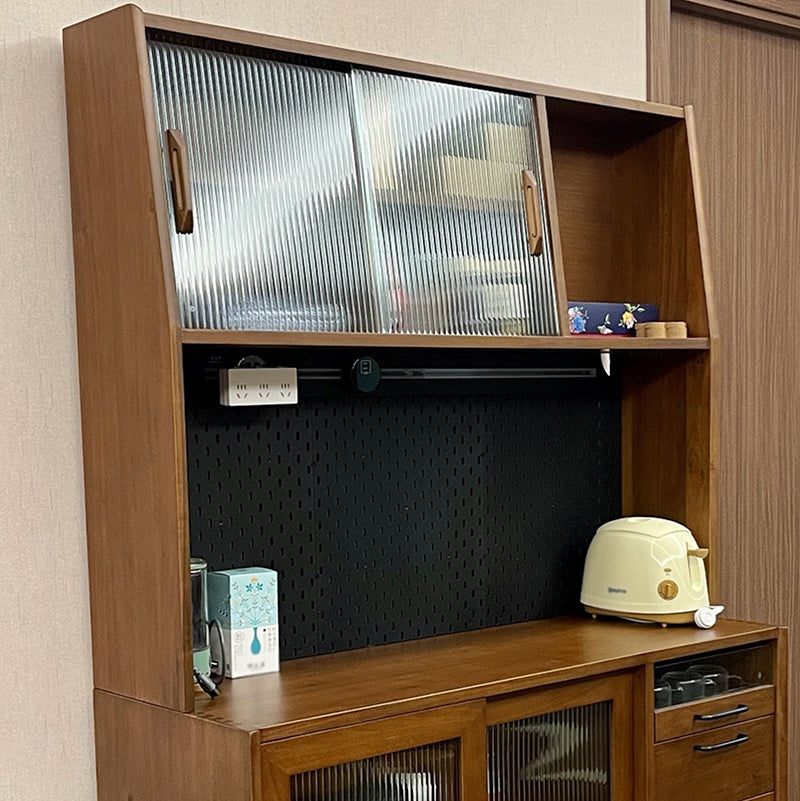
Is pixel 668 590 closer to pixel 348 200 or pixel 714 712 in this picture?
pixel 714 712

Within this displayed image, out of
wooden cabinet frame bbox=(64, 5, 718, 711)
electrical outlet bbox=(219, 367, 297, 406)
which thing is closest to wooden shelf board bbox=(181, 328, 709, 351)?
wooden cabinet frame bbox=(64, 5, 718, 711)

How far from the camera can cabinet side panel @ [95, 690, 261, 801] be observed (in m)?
2.04

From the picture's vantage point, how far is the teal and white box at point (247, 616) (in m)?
2.39

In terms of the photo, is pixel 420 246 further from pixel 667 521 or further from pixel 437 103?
pixel 667 521

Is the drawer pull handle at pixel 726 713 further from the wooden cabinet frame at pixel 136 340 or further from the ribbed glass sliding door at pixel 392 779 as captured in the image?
the wooden cabinet frame at pixel 136 340

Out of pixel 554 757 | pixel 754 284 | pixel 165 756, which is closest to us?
pixel 165 756

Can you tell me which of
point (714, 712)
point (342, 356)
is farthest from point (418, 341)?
point (714, 712)

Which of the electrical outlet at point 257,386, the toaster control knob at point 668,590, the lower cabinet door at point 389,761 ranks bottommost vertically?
the lower cabinet door at point 389,761

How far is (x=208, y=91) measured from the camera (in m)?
2.26

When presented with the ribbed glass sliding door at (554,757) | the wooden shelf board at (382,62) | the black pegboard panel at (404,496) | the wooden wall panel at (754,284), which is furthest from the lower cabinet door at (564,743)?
the wooden shelf board at (382,62)

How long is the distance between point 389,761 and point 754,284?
1.87 meters

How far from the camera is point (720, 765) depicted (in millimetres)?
2709

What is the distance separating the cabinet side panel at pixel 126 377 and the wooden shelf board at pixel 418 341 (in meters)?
0.10

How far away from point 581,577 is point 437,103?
1.14 m
